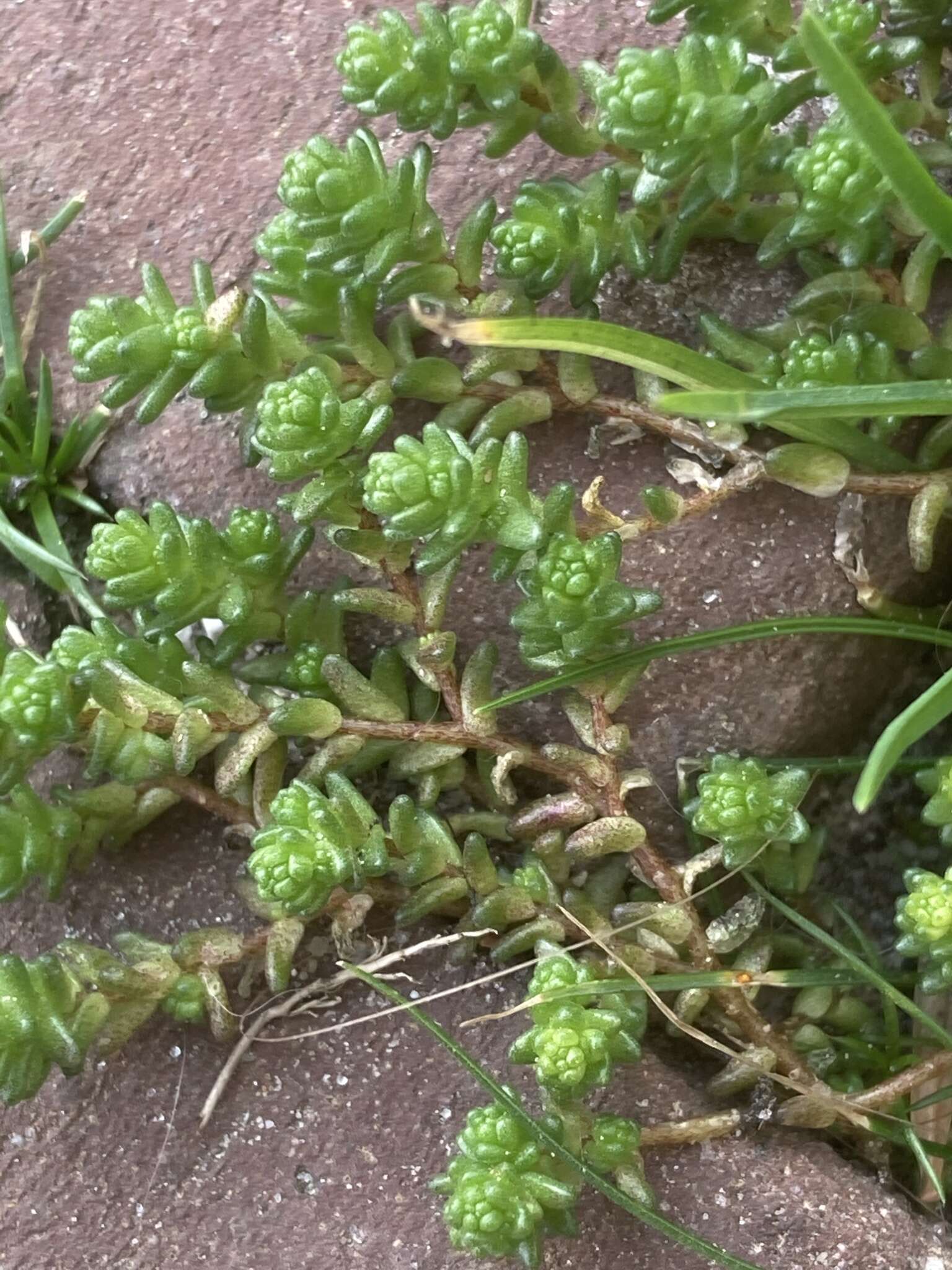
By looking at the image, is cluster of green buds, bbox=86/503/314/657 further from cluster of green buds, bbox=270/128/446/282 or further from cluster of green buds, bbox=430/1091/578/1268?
cluster of green buds, bbox=430/1091/578/1268

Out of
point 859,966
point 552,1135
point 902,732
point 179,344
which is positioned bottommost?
point 859,966

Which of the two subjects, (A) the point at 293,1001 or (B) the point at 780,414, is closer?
(B) the point at 780,414

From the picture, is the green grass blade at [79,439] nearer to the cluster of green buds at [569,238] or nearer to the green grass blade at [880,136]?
the cluster of green buds at [569,238]

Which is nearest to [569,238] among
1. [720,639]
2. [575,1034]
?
[720,639]

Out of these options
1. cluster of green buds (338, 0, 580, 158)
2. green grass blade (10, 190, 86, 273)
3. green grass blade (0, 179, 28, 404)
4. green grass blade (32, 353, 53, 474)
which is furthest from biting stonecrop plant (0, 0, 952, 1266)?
green grass blade (10, 190, 86, 273)

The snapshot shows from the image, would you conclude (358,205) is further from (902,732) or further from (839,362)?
(902,732)

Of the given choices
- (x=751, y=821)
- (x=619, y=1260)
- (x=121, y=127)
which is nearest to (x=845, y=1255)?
(x=619, y=1260)
